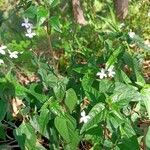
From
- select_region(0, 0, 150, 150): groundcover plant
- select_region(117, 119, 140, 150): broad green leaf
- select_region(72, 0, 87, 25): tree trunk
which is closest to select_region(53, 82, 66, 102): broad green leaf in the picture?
select_region(0, 0, 150, 150): groundcover plant

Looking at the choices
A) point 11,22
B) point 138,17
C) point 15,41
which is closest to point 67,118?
point 15,41

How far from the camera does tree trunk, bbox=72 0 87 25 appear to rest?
3.20 metres

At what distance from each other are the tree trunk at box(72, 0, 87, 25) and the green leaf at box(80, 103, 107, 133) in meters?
1.77

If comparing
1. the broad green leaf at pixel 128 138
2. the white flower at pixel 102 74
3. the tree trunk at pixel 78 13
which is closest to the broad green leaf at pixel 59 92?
the white flower at pixel 102 74

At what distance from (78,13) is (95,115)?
1844mm

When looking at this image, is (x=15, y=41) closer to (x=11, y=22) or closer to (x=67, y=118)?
(x=11, y=22)

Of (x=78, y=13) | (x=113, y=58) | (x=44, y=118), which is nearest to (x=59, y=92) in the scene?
(x=44, y=118)

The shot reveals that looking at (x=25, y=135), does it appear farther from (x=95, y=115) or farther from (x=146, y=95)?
(x=146, y=95)

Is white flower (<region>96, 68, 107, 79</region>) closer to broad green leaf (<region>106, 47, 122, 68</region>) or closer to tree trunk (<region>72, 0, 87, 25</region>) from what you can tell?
broad green leaf (<region>106, 47, 122, 68</region>)

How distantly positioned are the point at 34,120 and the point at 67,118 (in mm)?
162

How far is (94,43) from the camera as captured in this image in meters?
2.93

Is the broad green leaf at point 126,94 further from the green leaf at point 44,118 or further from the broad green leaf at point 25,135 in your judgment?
the broad green leaf at point 25,135

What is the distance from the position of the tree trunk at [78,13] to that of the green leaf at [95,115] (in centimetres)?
177

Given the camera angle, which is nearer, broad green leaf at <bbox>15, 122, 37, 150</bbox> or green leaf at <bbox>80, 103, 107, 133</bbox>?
green leaf at <bbox>80, 103, 107, 133</bbox>
